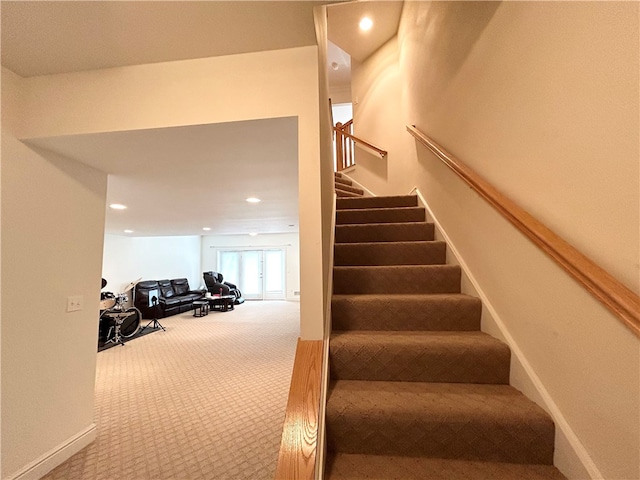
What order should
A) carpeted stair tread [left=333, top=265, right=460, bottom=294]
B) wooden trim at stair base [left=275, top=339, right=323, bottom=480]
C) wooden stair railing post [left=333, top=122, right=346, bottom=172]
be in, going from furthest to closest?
wooden stair railing post [left=333, top=122, right=346, bottom=172] → carpeted stair tread [left=333, top=265, right=460, bottom=294] → wooden trim at stair base [left=275, top=339, right=323, bottom=480]

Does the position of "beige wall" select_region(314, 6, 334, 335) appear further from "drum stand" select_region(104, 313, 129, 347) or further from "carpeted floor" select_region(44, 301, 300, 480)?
"drum stand" select_region(104, 313, 129, 347)

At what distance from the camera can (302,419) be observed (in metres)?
1.04

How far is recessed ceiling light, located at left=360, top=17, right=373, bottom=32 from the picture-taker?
12.7ft

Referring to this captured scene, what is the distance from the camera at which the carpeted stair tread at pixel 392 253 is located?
2.20m

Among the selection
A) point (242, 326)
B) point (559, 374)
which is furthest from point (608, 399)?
point (242, 326)

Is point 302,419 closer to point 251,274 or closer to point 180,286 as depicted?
point 180,286

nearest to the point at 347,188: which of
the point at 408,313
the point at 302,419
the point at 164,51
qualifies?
the point at 408,313

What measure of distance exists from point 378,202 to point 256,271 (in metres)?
8.07

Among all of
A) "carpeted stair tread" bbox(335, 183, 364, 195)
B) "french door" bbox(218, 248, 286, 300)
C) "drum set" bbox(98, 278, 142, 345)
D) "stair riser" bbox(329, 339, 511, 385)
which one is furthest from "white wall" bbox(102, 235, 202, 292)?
"stair riser" bbox(329, 339, 511, 385)

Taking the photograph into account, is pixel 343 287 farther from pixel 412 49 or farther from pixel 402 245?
pixel 412 49

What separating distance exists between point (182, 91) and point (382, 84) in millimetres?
3578

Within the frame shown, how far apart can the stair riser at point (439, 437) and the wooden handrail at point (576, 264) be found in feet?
2.01

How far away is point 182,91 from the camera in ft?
4.85

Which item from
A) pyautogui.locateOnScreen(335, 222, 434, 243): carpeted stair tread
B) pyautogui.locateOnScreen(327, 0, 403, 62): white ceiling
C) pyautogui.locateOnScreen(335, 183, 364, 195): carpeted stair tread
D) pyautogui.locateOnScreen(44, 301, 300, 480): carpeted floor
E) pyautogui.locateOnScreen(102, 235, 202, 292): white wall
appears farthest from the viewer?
pyautogui.locateOnScreen(102, 235, 202, 292): white wall
